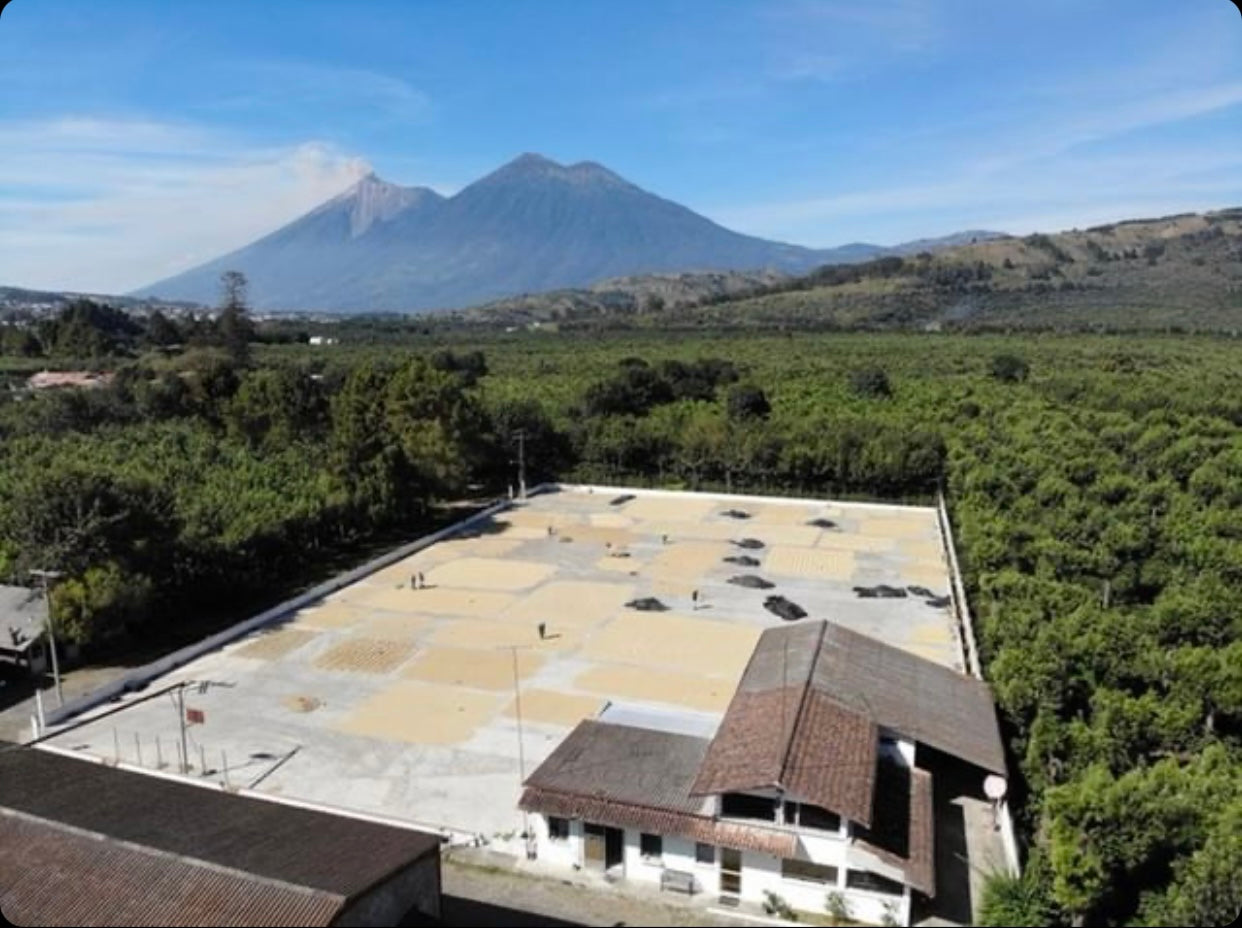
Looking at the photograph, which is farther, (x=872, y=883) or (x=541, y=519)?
(x=541, y=519)

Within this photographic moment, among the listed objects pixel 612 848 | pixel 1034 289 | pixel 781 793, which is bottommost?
pixel 612 848

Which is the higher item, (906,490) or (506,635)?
(906,490)

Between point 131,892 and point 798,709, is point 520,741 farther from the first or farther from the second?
point 131,892

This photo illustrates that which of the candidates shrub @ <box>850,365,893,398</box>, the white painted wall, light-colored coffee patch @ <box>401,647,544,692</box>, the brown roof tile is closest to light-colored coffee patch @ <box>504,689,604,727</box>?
light-colored coffee patch @ <box>401,647,544,692</box>

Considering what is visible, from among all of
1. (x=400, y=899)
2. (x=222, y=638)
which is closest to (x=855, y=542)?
(x=222, y=638)

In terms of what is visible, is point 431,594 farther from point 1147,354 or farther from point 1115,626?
point 1147,354

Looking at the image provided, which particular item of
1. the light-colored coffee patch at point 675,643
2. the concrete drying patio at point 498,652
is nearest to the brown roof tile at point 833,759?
the concrete drying patio at point 498,652

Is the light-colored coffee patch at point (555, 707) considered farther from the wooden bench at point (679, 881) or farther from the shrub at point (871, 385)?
the shrub at point (871, 385)
